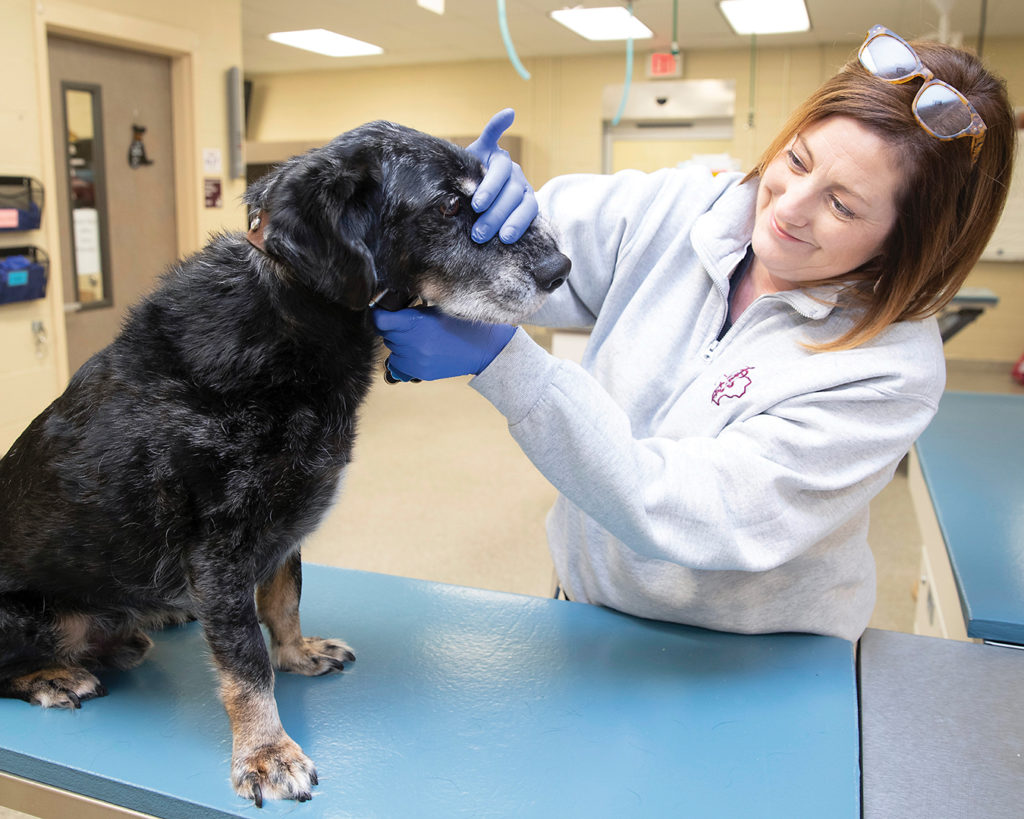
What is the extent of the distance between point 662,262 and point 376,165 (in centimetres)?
55

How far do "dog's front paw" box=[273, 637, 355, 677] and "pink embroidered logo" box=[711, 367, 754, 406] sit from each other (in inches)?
26.0

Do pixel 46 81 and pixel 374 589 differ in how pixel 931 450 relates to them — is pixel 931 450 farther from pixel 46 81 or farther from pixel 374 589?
pixel 46 81

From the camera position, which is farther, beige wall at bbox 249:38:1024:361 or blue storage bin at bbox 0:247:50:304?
beige wall at bbox 249:38:1024:361

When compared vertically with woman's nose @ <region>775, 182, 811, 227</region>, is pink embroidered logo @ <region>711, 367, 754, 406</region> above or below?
below

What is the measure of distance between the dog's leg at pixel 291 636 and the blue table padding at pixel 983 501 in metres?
1.00

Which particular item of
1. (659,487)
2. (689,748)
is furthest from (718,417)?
(689,748)

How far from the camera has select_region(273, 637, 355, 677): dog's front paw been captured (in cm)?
114

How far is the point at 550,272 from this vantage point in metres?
1.08

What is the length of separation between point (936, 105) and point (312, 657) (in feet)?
3.68

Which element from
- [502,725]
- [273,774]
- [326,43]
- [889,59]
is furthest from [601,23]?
[273,774]

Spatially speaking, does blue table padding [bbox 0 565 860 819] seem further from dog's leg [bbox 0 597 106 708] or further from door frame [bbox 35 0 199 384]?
door frame [bbox 35 0 199 384]

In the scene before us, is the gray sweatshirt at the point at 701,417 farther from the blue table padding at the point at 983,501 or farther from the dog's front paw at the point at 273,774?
the dog's front paw at the point at 273,774

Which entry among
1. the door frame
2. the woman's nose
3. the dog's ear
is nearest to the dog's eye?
the dog's ear

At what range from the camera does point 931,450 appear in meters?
2.24
